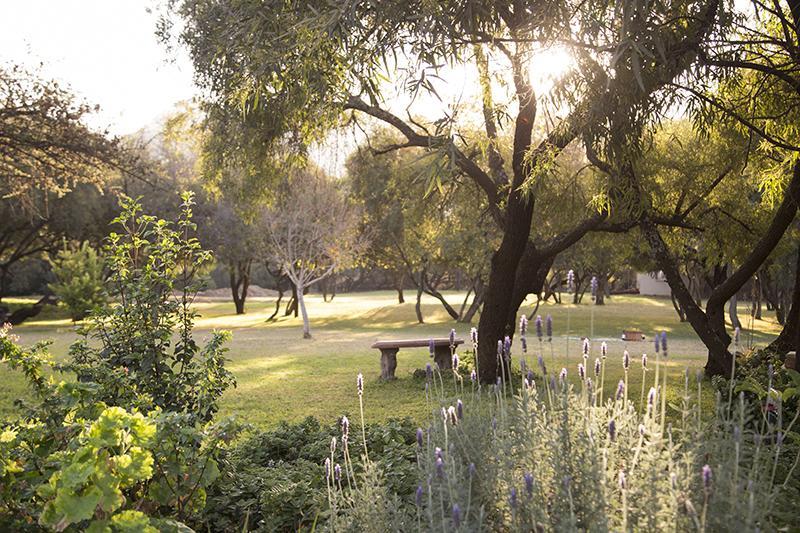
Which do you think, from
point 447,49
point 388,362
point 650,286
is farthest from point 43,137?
point 650,286

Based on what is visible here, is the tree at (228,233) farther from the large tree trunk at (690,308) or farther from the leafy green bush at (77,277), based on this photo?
the large tree trunk at (690,308)

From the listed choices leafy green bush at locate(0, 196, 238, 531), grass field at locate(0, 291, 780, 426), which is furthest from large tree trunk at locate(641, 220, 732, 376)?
leafy green bush at locate(0, 196, 238, 531)

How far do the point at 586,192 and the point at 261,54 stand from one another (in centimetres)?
1097

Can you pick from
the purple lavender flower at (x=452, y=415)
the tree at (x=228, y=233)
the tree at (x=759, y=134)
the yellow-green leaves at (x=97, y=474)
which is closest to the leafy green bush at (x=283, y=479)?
the purple lavender flower at (x=452, y=415)

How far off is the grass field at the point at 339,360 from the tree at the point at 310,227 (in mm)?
2851

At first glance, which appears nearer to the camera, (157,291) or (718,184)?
(157,291)

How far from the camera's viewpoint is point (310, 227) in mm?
25984

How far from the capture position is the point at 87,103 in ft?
44.3

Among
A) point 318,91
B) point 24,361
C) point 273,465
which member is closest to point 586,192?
point 318,91

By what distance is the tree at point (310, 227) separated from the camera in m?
25.0

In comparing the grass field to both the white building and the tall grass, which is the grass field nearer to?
the tall grass

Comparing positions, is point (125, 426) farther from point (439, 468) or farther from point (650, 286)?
point (650, 286)

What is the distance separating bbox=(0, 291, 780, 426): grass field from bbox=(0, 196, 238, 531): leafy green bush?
0.59m

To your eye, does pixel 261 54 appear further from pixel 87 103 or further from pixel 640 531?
pixel 87 103
